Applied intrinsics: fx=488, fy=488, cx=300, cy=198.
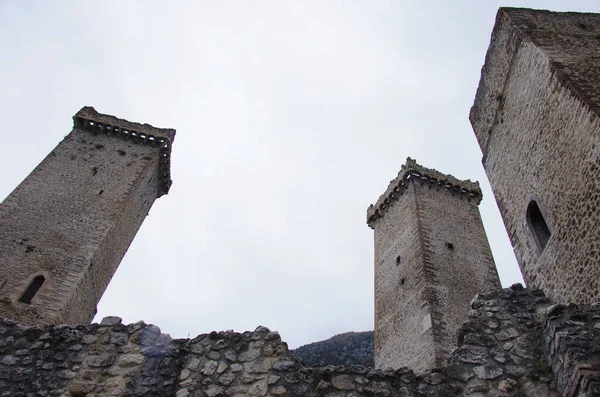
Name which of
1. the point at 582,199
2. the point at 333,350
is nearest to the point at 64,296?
the point at 582,199

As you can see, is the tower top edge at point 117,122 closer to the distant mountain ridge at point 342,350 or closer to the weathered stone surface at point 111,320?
the weathered stone surface at point 111,320

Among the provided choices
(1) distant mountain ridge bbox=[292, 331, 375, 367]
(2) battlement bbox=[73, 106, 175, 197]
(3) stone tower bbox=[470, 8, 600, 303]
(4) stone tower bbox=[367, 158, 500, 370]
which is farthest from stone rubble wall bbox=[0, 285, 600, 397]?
(1) distant mountain ridge bbox=[292, 331, 375, 367]

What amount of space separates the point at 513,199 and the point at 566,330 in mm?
5714

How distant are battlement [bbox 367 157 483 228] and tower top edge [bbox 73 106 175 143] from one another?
931cm

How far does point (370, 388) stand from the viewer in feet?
13.5

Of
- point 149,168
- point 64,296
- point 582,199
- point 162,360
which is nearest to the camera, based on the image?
point 162,360

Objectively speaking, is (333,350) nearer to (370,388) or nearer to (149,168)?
(149,168)

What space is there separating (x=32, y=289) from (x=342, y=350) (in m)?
31.1

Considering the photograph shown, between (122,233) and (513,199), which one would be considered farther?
(122,233)

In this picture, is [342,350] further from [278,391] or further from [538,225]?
[278,391]

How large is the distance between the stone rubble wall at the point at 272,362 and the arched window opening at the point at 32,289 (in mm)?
8069

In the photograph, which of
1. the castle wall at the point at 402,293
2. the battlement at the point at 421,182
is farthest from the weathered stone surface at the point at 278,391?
the battlement at the point at 421,182

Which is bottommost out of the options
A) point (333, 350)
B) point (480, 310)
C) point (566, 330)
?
point (566, 330)

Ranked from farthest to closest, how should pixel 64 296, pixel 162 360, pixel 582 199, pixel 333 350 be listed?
pixel 333 350 < pixel 64 296 < pixel 582 199 < pixel 162 360
